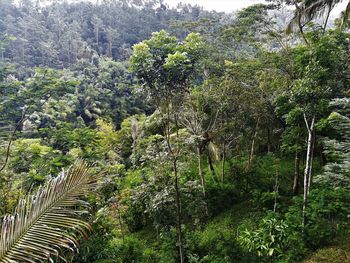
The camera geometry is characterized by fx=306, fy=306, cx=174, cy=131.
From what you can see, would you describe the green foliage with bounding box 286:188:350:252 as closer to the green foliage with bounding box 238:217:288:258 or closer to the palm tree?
the green foliage with bounding box 238:217:288:258

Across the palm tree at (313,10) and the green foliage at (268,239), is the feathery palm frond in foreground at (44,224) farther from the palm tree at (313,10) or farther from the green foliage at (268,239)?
the palm tree at (313,10)

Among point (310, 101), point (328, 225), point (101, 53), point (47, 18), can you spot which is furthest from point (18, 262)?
point (47, 18)

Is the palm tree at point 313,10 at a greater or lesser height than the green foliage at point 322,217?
greater

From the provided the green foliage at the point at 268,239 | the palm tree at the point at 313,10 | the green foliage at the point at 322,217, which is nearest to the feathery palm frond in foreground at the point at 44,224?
the green foliage at the point at 268,239

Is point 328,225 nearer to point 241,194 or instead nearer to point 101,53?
point 241,194

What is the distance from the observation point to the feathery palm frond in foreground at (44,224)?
1829mm

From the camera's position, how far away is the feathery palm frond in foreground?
183 centimetres

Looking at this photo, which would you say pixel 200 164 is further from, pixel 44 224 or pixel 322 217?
pixel 44 224

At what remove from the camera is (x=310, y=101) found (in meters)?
6.03

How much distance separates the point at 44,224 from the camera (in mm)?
1952

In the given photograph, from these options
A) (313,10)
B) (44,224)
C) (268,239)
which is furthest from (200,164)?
(44,224)

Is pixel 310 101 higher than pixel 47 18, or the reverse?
pixel 47 18

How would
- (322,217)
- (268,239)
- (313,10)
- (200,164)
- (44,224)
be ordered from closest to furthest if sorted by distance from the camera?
(44,224)
(268,239)
(322,217)
(313,10)
(200,164)

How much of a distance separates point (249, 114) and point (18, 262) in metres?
8.57
